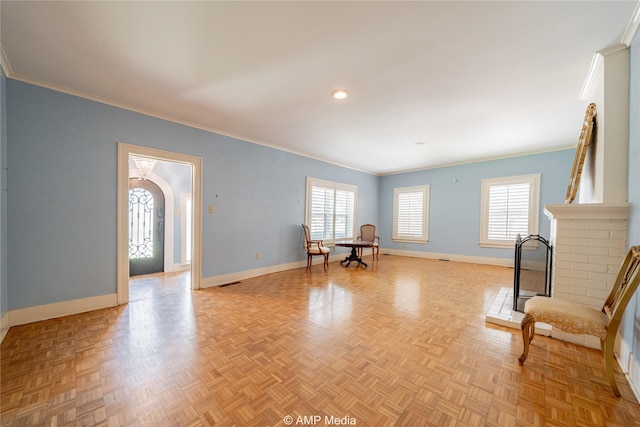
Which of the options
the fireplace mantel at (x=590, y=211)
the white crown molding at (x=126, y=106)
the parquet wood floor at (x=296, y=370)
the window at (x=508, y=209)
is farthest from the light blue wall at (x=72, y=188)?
the window at (x=508, y=209)

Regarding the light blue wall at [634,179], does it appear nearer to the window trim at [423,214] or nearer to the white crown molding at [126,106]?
the white crown molding at [126,106]

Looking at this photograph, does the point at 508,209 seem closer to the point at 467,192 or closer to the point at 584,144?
the point at 467,192

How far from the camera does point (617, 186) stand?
2.10 m

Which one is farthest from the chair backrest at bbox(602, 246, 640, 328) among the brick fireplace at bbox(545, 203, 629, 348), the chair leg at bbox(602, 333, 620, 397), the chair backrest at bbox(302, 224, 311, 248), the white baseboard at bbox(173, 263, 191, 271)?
the white baseboard at bbox(173, 263, 191, 271)

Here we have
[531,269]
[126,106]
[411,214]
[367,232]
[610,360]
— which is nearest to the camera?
[610,360]

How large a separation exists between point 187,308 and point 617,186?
462 centimetres

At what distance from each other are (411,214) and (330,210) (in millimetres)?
2732

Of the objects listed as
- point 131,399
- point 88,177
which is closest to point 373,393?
point 131,399

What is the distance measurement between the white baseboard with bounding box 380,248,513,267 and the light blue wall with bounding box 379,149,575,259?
84 mm

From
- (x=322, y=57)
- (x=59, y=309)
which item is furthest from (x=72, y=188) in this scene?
(x=322, y=57)

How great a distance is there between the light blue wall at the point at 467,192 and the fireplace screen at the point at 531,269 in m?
3.18

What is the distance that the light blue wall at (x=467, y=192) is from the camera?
523 centimetres

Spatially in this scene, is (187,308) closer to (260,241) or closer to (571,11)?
(260,241)

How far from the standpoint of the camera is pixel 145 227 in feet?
17.1
